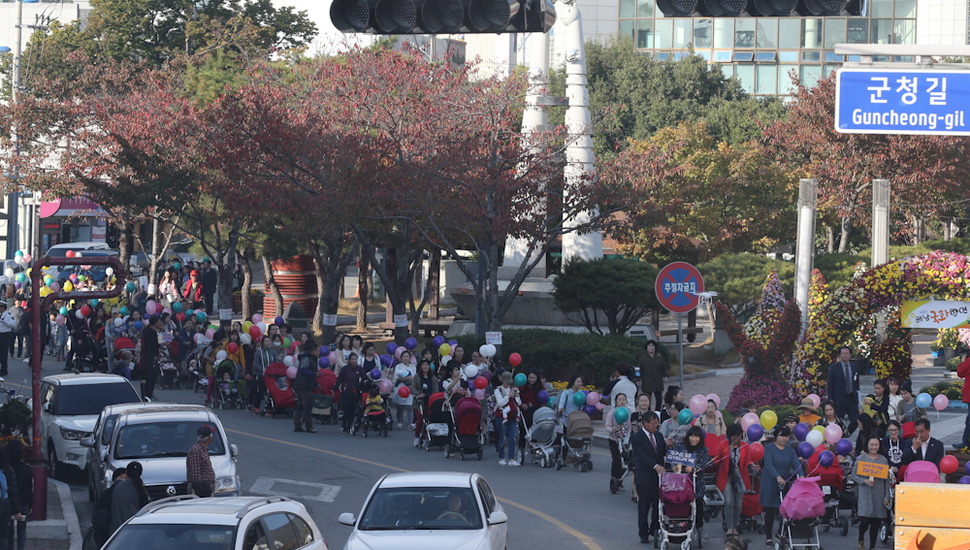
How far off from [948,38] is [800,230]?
244ft

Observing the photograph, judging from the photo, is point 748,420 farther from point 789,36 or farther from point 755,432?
point 789,36

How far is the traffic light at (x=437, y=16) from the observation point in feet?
34.5

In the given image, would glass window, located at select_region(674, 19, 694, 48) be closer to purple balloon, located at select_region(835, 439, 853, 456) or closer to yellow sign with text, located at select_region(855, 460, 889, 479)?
purple balloon, located at select_region(835, 439, 853, 456)

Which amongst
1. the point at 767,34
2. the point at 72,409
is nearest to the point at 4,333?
the point at 72,409

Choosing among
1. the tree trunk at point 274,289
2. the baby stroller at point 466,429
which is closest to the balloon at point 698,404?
the baby stroller at point 466,429

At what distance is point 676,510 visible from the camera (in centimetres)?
1315

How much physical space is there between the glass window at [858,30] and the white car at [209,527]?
84.5m

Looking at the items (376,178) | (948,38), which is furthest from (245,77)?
(948,38)

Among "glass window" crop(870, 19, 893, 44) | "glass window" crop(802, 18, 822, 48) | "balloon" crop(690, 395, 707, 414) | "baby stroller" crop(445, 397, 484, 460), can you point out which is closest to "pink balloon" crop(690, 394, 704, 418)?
"balloon" crop(690, 395, 707, 414)

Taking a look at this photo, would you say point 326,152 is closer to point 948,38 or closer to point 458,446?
point 458,446

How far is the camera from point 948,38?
291ft

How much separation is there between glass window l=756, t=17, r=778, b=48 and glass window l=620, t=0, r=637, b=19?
370 inches

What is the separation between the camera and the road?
1426cm

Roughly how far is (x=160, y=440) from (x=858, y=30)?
271ft
